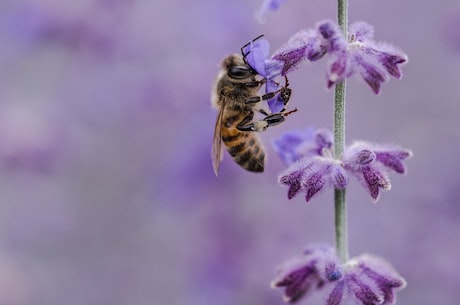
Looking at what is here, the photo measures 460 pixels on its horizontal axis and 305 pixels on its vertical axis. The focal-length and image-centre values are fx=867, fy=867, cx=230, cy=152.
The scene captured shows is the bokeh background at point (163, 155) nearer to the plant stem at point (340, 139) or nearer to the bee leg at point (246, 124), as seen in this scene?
the bee leg at point (246, 124)

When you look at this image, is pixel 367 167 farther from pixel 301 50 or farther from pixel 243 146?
pixel 243 146

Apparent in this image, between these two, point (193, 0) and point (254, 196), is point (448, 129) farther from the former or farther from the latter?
point (193, 0)

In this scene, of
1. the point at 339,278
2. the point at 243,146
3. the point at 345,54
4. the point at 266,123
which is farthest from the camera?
the point at 243,146

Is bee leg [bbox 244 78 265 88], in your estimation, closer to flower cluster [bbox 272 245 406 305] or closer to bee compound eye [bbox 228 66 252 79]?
bee compound eye [bbox 228 66 252 79]

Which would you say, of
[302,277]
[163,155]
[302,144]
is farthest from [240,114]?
[163,155]

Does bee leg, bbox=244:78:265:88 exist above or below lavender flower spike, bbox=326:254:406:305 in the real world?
above

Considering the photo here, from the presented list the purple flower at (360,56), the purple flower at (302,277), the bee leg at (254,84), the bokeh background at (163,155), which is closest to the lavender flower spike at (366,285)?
the purple flower at (302,277)

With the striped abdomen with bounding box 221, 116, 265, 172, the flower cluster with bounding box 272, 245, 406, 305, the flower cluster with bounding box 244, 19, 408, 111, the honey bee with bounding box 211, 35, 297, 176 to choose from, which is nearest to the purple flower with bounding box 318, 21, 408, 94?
the flower cluster with bounding box 244, 19, 408, 111
